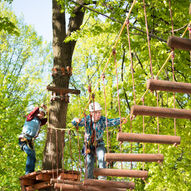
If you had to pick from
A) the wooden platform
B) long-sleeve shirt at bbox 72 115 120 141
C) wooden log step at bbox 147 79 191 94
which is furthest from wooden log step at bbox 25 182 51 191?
wooden log step at bbox 147 79 191 94

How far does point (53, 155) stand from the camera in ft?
23.2

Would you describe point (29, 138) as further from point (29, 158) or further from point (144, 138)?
point (144, 138)

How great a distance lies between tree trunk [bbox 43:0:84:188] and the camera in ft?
23.3

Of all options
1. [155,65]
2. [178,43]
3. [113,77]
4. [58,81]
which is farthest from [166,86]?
[113,77]

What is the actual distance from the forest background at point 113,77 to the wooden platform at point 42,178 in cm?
29

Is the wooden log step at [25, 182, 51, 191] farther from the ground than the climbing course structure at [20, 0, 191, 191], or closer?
closer

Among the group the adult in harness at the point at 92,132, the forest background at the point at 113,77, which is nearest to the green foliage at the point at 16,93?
the forest background at the point at 113,77

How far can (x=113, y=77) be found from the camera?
57.0 ft

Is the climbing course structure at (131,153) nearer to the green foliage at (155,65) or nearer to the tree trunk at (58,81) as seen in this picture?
the tree trunk at (58,81)

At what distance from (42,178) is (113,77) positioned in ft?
38.0

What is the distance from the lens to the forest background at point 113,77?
8.12 meters

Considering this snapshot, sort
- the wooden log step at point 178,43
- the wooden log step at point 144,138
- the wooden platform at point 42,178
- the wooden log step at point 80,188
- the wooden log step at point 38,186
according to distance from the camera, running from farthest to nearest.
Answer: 1. the wooden log step at point 38,186
2. the wooden platform at point 42,178
3. the wooden log step at point 80,188
4. the wooden log step at point 144,138
5. the wooden log step at point 178,43

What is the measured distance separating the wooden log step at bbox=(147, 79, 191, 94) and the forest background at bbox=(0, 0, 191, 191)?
2.48 m

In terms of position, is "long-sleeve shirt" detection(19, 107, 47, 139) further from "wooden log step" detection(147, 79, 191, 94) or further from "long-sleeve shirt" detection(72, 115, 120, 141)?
"wooden log step" detection(147, 79, 191, 94)
